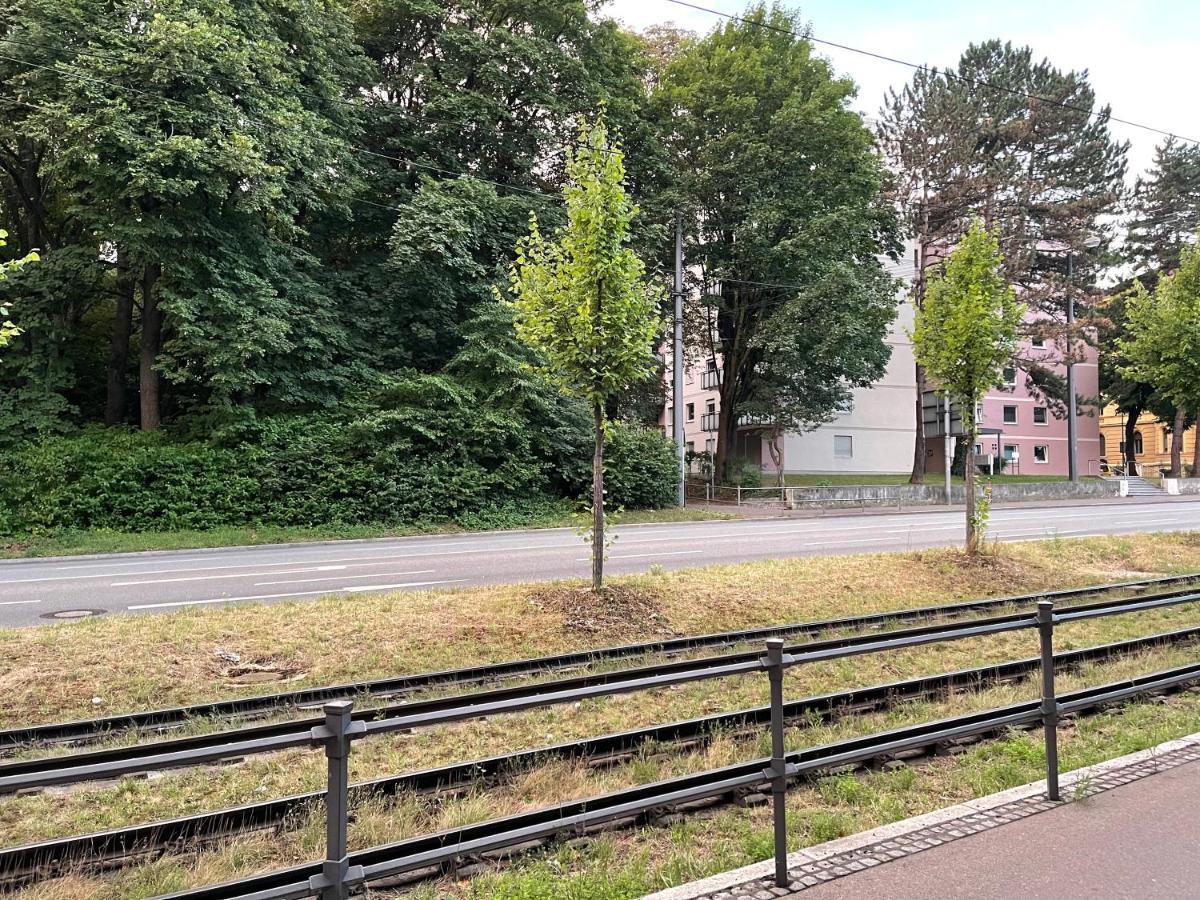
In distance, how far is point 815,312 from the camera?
30.8 meters

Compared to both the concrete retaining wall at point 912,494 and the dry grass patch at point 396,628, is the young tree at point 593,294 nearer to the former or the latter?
the dry grass patch at point 396,628

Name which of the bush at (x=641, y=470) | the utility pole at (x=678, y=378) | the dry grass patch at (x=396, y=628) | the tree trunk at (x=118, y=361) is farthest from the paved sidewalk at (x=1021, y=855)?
the tree trunk at (x=118, y=361)

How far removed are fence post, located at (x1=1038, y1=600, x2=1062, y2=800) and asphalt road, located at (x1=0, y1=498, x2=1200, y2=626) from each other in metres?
9.30

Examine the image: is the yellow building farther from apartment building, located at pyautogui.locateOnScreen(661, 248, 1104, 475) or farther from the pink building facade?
apartment building, located at pyautogui.locateOnScreen(661, 248, 1104, 475)

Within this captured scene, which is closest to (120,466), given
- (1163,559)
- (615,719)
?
(615,719)

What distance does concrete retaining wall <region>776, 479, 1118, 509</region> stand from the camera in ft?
104

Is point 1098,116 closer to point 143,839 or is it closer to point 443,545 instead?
point 443,545

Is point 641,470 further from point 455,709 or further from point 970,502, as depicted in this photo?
point 455,709

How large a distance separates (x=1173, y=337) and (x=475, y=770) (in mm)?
19319

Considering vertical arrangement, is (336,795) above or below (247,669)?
above

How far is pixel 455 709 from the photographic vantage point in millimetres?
2938

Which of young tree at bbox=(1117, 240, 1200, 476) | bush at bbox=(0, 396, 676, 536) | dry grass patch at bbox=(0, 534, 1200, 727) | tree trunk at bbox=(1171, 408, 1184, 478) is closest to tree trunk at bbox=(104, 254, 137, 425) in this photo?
bush at bbox=(0, 396, 676, 536)

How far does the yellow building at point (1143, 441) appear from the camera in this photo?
63750 millimetres

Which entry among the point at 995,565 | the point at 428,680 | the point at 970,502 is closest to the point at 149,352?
the point at 428,680
